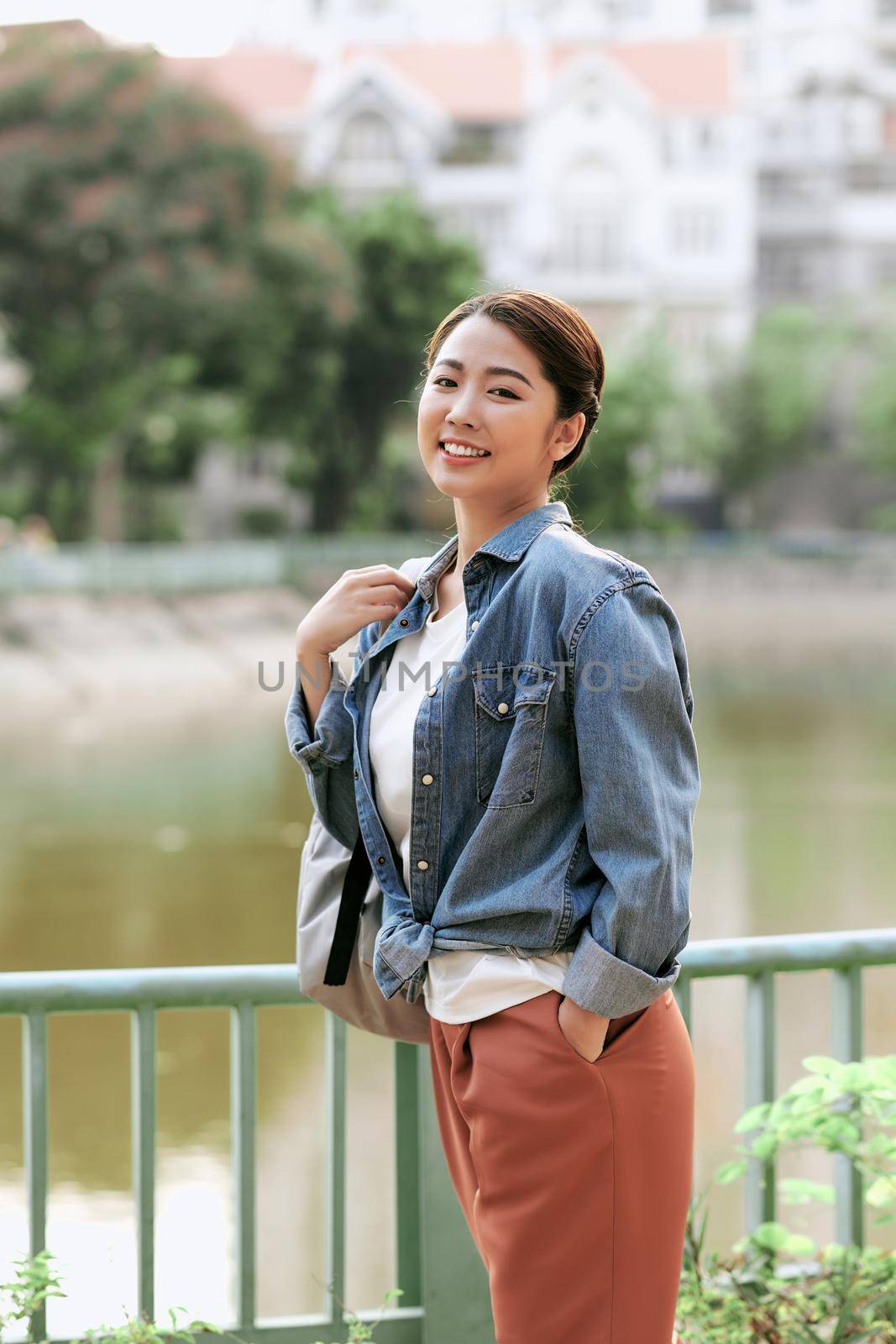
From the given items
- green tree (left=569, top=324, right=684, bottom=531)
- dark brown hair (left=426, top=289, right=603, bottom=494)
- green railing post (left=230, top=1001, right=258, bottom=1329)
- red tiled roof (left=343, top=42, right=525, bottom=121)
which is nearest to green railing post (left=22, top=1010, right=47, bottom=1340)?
green railing post (left=230, top=1001, right=258, bottom=1329)

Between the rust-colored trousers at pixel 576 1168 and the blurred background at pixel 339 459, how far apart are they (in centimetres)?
77

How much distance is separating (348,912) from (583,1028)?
0.97 ft

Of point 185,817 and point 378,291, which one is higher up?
point 378,291

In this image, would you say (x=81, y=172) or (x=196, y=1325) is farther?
(x=81, y=172)

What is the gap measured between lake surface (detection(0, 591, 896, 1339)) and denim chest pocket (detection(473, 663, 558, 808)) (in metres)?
0.76

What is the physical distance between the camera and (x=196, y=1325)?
5.62ft

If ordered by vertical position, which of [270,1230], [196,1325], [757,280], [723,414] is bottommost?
[270,1230]

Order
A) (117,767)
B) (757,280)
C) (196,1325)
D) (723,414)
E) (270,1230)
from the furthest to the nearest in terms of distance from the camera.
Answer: (757,280)
(723,414)
(117,767)
(270,1230)
(196,1325)

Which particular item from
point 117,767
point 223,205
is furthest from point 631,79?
point 117,767

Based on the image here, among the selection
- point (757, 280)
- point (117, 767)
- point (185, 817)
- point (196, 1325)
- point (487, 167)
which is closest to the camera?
point (196, 1325)

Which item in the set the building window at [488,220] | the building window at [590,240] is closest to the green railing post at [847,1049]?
the building window at [590,240]

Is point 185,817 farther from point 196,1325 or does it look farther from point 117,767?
point 196,1325

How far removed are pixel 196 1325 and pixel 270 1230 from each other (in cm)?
231

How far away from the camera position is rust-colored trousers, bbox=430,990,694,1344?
1.29 metres
